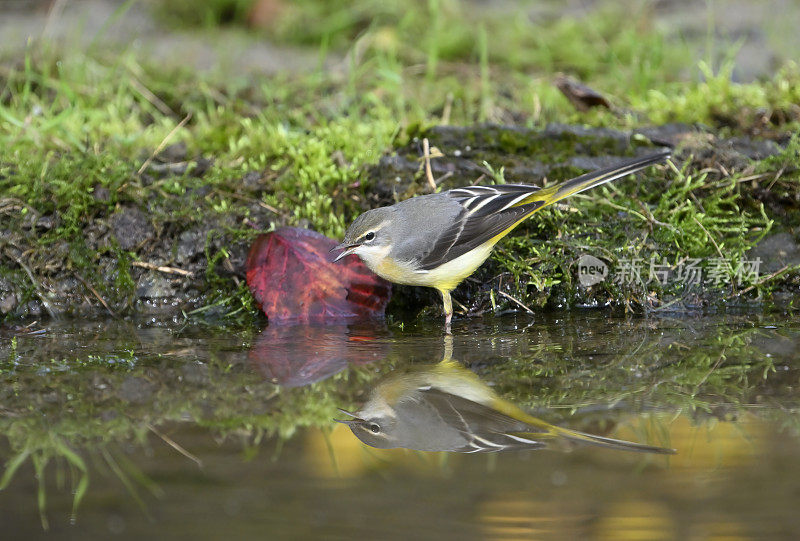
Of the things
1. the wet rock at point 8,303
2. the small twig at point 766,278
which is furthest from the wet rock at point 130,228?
the small twig at point 766,278

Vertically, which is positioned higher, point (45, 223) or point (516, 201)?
point (516, 201)

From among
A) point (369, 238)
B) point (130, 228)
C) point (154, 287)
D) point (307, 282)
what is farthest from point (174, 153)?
point (369, 238)

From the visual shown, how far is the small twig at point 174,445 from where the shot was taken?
2738mm

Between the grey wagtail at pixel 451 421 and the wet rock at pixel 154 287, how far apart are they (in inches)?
89.7

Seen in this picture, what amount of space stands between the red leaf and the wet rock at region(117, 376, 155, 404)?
1281mm

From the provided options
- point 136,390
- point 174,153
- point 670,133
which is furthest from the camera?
point 174,153

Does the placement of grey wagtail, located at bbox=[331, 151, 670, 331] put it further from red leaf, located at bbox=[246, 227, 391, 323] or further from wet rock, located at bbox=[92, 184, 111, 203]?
wet rock, located at bbox=[92, 184, 111, 203]

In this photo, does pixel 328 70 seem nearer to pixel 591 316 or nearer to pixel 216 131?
pixel 216 131

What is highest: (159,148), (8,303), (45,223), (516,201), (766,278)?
(159,148)

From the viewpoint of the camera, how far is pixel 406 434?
3.00 metres

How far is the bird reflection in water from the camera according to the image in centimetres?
283

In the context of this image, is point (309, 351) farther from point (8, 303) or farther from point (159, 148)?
point (159, 148)

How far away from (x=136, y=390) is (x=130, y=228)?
→ 7.11 feet

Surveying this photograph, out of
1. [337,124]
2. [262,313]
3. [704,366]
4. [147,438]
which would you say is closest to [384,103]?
[337,124]
